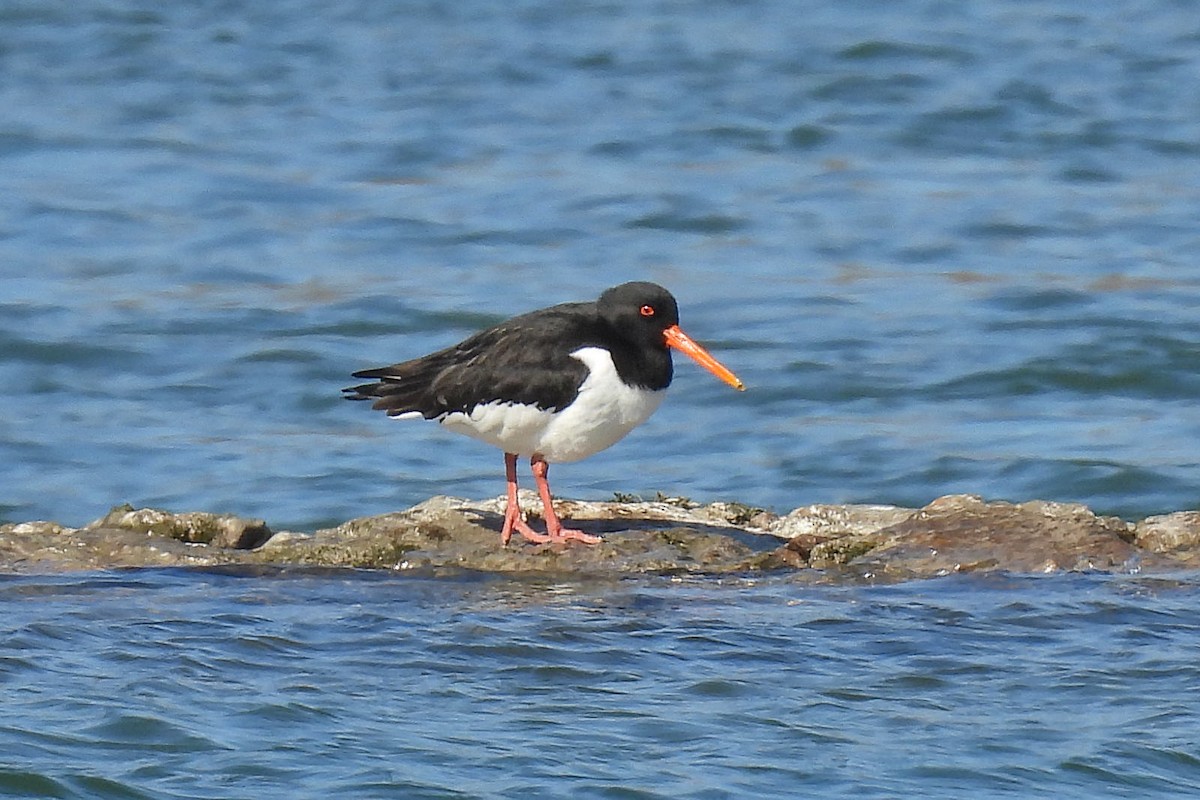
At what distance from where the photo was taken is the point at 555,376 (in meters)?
7.41

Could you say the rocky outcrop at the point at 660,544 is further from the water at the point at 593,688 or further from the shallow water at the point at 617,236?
the shallow water at the point at 617,236

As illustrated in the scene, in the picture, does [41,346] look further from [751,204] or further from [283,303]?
[751,204]

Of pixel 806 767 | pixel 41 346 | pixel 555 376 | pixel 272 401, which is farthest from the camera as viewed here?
pixel 41 346

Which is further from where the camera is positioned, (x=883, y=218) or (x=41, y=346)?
(x=883, y=218)

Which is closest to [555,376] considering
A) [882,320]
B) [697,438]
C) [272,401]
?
[697,438]

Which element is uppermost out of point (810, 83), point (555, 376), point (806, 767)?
point (810, 83)

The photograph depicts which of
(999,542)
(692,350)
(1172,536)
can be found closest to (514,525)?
(692,350)

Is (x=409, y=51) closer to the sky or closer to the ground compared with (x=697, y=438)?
closer to the sky

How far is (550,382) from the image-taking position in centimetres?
740

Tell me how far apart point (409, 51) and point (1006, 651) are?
1496 cm

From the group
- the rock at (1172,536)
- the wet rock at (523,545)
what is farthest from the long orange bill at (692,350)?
the rock at (1172,536)

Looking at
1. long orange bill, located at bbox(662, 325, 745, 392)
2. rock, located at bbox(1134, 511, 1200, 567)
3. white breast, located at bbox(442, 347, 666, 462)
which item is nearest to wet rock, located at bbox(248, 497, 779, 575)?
white breast, located at bbox(442, 347, 666, 462)

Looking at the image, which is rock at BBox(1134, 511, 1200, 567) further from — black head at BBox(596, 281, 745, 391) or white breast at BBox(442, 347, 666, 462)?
white breast at BBox(442, 347, 666, 462)

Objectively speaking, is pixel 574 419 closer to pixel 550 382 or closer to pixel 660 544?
pixel 550 382
